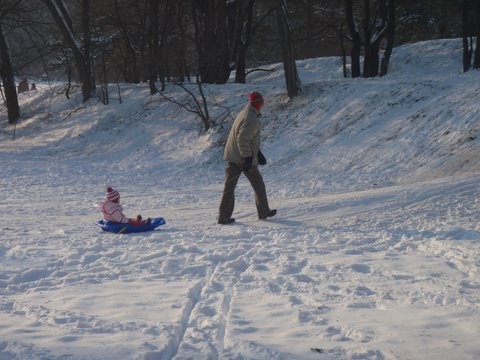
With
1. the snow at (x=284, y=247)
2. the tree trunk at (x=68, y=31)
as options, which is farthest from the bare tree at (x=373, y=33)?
the tree trunk at (x=68, y=31)

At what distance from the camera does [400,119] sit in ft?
52.9

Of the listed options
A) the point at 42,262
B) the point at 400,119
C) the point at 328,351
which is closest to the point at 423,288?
the point at 328,351

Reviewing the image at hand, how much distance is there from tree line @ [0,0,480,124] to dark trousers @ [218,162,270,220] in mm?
12037

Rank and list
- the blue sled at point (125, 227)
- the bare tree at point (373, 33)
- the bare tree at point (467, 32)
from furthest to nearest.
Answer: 1. the bare tree at point (373, 33)
2. the bare tree at point (467, 32)
3. the blue sled at point (125, 227)

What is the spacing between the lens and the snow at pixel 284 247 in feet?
13.3

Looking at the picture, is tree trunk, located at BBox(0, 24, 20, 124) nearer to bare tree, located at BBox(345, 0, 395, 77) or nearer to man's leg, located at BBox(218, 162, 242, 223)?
bare tree, located at BBox(345, 0, 395, 77)

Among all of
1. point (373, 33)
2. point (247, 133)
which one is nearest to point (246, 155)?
point (247, 133)

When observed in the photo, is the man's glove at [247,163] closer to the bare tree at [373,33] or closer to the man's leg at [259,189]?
the man's leg at [259,189]

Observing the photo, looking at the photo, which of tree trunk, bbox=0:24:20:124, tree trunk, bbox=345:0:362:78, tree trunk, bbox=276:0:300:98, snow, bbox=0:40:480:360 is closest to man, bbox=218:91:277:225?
snow, bbox=0:40:480:360

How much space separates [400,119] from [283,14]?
21.2ft

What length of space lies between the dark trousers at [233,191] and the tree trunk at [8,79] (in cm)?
2142

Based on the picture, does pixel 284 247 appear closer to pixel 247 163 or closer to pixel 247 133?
pixel 247 163

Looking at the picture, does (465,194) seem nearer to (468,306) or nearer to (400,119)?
(468,306)

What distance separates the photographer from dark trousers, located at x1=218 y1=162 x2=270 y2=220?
9125mm
